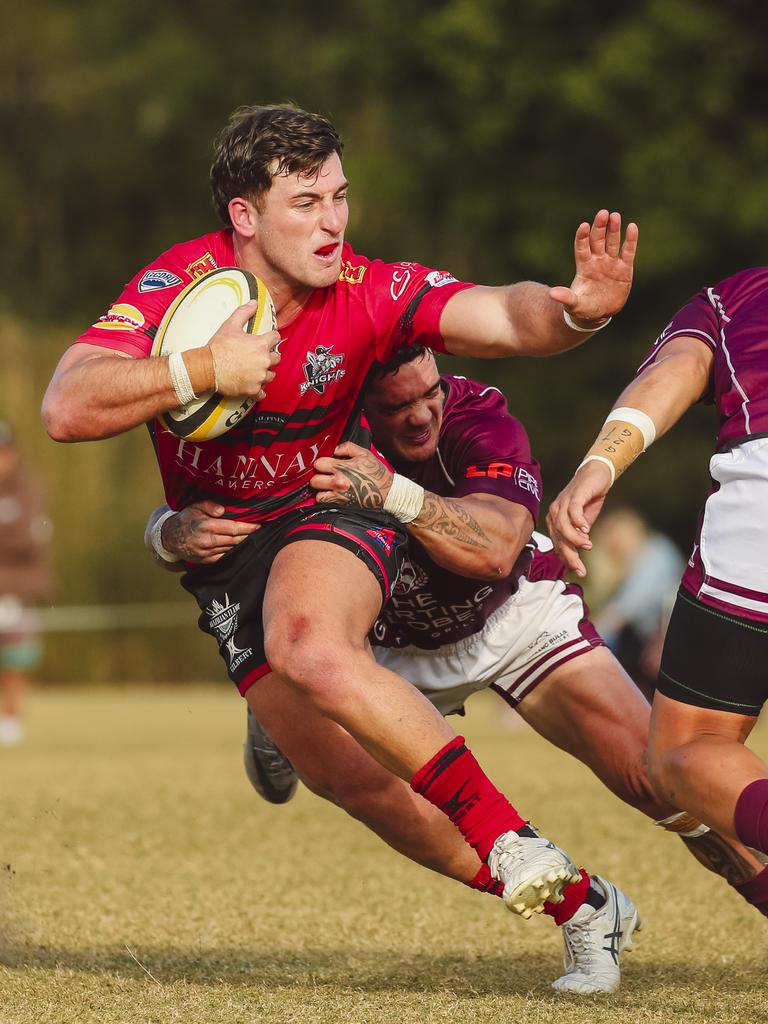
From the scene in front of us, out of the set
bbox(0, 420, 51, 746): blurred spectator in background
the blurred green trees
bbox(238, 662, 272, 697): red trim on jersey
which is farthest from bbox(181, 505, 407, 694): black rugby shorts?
the blurred green trees

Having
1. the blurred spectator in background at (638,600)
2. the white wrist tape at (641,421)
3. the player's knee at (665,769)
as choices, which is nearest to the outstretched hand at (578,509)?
the white wrist tape at (641,421)

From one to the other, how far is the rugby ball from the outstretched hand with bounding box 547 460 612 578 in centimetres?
94

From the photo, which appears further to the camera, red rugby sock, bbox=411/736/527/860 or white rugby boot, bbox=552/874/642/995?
white rugby boot, bbox=552/874/642/995

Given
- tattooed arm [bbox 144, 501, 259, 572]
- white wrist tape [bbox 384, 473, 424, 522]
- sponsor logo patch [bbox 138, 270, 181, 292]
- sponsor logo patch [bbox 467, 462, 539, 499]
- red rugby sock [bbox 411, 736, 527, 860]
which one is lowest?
red rugby sock [bbox 411, 736, 527, 860]

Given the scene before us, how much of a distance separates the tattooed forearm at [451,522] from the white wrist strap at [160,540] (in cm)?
81

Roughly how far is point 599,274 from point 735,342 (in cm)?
53

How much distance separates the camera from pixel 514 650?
17.5 feet

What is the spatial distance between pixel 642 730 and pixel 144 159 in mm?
26579

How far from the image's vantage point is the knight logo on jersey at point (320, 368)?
15.5 ft

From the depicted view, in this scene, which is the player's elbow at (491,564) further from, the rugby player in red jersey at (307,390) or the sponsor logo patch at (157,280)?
the sponsor logo patch at (157,280)

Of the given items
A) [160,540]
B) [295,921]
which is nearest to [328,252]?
[160,540]

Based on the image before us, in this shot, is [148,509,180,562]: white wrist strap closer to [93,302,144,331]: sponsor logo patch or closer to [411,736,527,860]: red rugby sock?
[93,302,144,331]: sponsor logo patch

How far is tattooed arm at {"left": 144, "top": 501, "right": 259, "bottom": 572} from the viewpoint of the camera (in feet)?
15.9

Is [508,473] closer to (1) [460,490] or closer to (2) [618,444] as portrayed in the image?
(1) [460,490]
